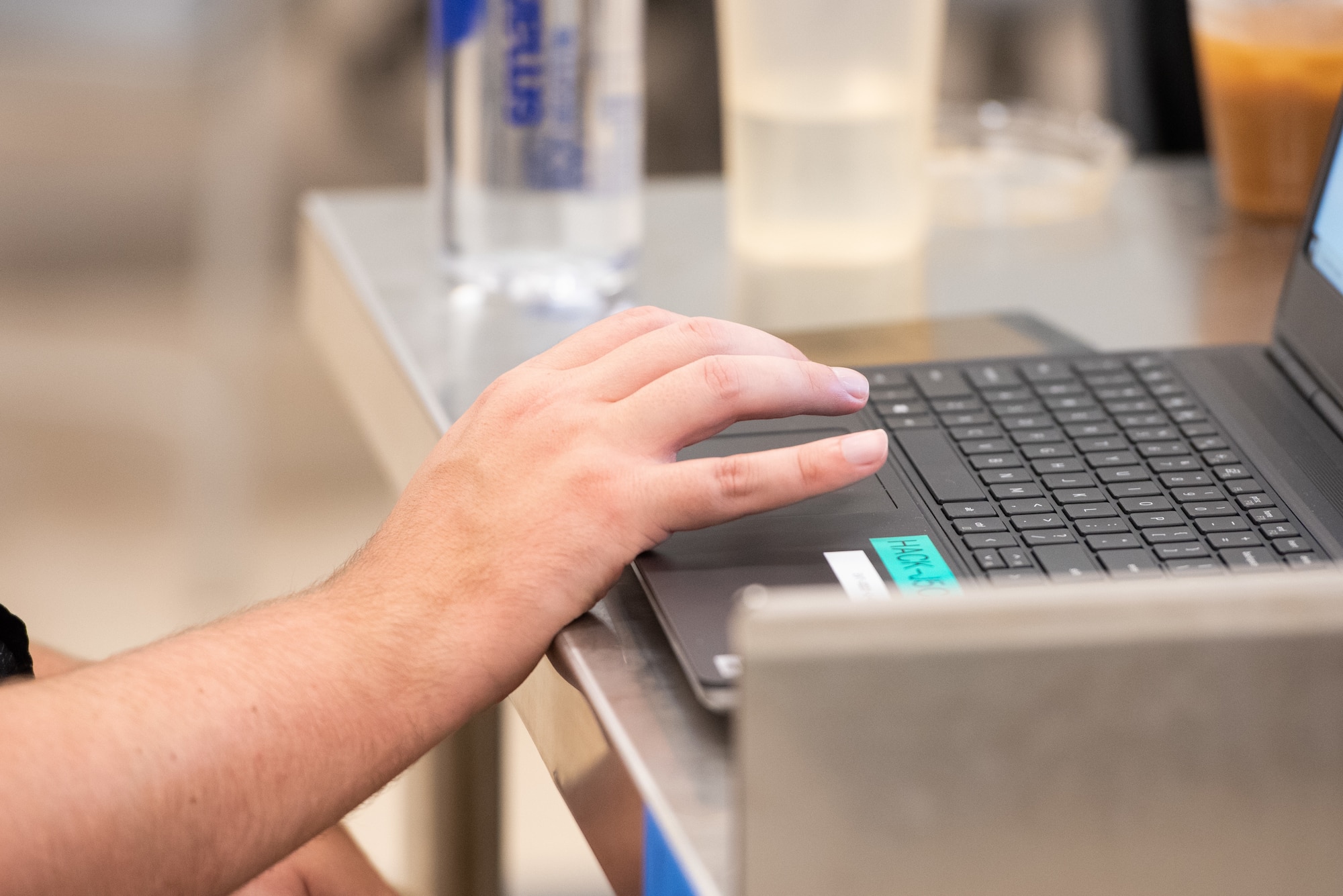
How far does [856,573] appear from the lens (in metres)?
0.46

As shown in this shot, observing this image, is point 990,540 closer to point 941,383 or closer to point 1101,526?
point 1101,526

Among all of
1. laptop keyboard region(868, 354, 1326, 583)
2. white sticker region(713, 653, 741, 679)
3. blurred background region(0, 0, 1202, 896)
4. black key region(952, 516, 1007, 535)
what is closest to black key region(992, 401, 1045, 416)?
laptop keyboard region(868, 354, 1326, 583)

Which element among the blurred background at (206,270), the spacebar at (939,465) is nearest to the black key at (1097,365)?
the spacebar at (939,465)

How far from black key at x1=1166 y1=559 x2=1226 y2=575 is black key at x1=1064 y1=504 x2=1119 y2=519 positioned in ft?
0.13

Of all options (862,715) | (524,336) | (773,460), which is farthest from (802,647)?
(524,336)

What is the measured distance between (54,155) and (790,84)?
196cm

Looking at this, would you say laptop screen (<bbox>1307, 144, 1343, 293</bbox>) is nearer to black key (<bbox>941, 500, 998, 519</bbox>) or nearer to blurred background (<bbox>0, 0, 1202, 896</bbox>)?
black key (<bbox>941, 500, 998, 519</bbox>)

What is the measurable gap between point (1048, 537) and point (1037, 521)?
0.01m

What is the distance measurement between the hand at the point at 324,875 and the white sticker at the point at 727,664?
282 mm

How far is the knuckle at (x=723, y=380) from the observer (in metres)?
0.50

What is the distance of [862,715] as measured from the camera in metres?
0.31

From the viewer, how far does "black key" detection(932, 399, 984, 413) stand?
59cm

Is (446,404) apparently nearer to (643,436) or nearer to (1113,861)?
(643,436)

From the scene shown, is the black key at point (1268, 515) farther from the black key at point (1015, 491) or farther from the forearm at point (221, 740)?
the forearm at point (221, 740)
